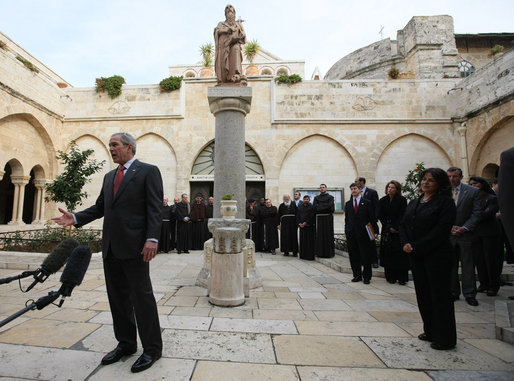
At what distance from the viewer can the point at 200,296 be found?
415cm

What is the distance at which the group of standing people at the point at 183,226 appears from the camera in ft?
30.6

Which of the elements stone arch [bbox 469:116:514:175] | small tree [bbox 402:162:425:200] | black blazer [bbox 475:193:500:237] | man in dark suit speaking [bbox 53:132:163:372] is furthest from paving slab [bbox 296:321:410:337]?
stone arch [bbox 469:116:514:175]

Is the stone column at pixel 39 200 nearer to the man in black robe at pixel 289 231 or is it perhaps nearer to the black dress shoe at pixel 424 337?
the man in black robe at pixel 289 231

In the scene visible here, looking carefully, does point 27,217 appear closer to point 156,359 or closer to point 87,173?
point 87,173

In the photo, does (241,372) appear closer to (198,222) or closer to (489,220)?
(489,220)

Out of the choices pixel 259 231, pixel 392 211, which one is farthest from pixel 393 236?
pixel 259 231

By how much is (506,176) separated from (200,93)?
13400 mm

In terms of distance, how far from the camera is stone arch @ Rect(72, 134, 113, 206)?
1333cm

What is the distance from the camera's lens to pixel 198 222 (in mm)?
9938

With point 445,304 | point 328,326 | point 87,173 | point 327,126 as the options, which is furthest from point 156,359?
point 327,126

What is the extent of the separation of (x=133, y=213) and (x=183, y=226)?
23.7 ft

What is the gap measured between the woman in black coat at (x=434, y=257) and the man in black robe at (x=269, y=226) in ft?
22.1

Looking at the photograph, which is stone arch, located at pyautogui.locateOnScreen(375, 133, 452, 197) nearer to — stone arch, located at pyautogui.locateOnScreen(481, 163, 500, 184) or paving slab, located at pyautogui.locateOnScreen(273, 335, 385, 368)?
stone arch, located at pyautogui.locateOnScreen(481, 163, 500, 184)

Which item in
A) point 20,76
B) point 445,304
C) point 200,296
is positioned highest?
point 20,76
